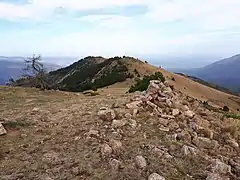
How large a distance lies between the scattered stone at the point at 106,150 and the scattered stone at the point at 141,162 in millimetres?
593

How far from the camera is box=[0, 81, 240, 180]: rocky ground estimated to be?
25.2 ft

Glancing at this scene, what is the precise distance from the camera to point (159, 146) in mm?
8727

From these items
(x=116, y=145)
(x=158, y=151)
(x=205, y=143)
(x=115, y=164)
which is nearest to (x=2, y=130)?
(x=116, y=145)

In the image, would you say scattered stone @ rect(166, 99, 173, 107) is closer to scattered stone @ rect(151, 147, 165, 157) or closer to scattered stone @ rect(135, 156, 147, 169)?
scattered stone @ rect(151, 147, 165, 157)

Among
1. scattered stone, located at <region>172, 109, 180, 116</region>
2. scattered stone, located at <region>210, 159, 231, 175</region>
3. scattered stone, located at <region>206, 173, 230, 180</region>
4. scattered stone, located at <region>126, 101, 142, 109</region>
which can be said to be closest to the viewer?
scattered stone, located at <region>206, 173, 230, 180</region>

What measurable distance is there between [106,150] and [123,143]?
0.68 metres

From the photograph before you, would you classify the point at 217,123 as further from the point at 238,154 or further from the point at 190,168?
the point at 190,168

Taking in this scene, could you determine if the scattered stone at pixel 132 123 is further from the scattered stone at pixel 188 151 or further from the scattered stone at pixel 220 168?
the scattered stone at pixel 220 168

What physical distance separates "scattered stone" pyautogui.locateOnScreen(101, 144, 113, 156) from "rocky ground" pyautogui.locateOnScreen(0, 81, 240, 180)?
1 centimetres

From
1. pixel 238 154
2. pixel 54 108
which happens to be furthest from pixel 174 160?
pixel 54 108

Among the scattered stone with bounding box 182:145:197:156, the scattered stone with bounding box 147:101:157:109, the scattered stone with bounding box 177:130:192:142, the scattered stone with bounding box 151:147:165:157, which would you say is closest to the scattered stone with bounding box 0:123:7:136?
the scattered stone with bounding box 151:147:165:157

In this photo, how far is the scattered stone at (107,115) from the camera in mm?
10125

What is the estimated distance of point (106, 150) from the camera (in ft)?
26.9

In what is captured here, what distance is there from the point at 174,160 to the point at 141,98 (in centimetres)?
377
